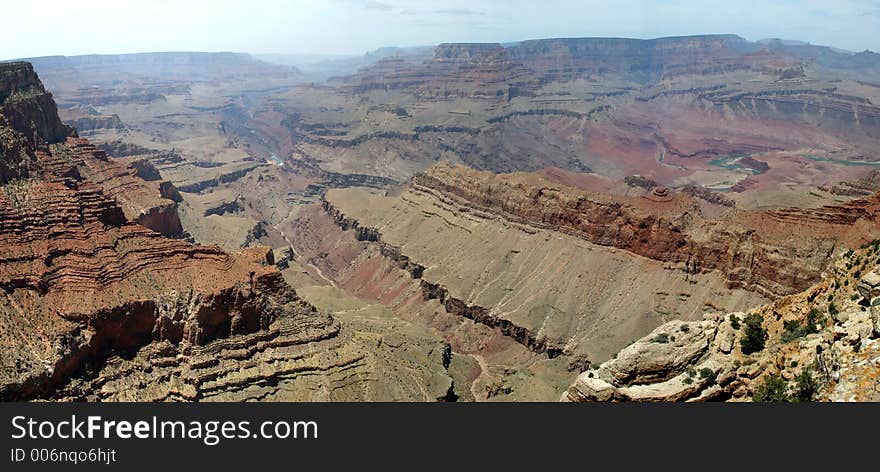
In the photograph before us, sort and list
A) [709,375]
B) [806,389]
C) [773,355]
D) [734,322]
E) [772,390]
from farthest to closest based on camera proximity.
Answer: [734,322]
[709,375]
[773,355]
[772,390]
[806,389]

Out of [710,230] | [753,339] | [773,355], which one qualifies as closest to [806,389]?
[773,355]

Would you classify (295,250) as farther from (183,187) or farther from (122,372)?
(122,372)

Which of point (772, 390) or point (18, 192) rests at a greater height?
point (18, 192)

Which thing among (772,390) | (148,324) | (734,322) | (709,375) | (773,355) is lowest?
(148,324)

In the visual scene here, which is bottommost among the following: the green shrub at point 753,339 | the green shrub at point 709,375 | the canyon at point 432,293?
the canyon at point 432,293

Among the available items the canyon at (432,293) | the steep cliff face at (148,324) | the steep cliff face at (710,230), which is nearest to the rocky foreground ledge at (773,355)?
the canyon at (432,293)

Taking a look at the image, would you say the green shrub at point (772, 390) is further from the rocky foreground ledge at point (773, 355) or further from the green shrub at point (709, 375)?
the green shrub at point (709, 375)

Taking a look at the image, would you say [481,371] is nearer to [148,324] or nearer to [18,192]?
[148,324]

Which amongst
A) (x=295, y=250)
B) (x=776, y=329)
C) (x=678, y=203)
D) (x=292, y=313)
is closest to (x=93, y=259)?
(x=292, y=313)

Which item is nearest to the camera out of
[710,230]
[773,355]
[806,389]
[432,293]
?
[806,389]

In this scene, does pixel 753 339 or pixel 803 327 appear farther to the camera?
pixel 753 339
